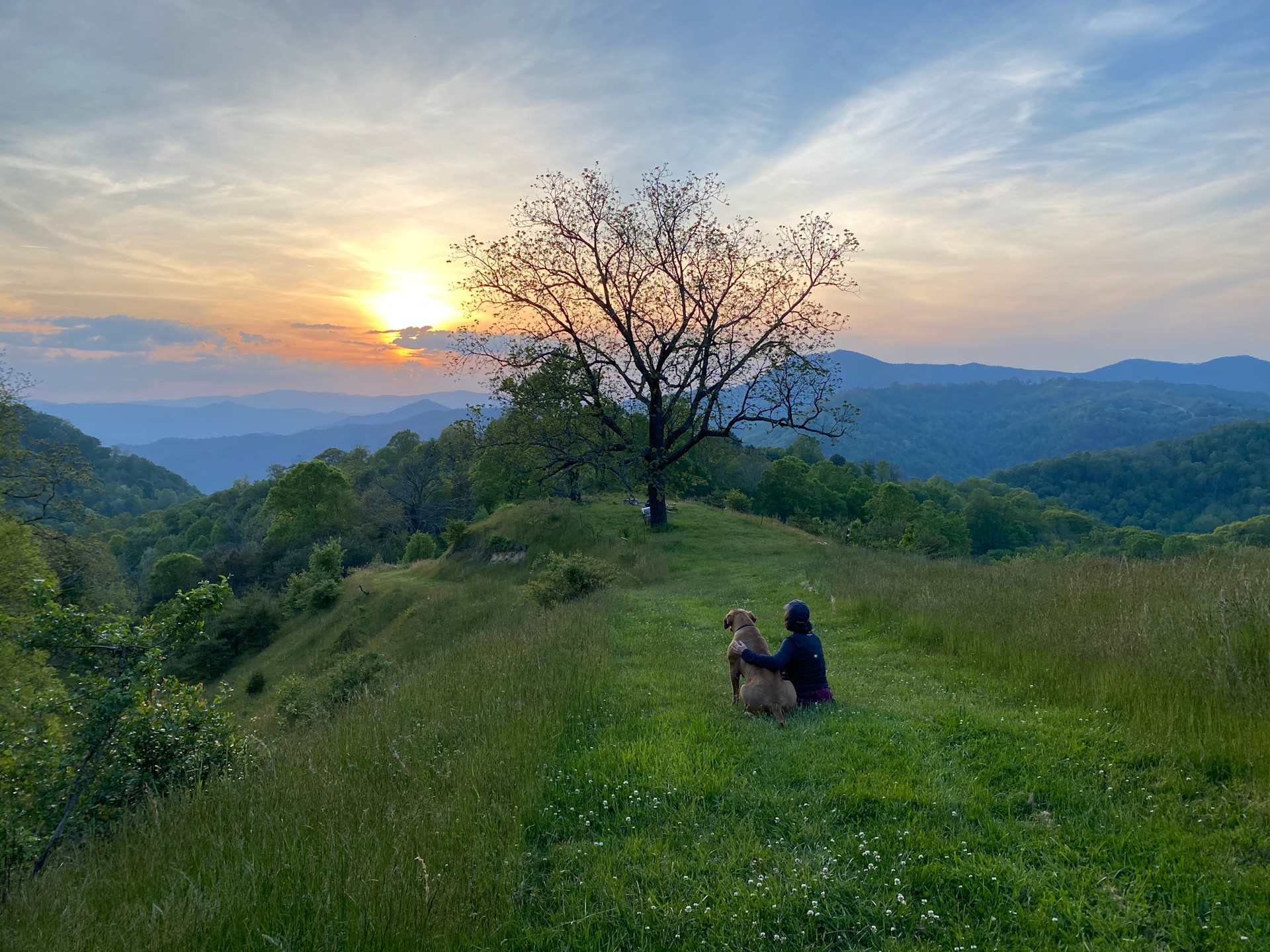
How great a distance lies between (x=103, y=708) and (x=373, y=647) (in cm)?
2171

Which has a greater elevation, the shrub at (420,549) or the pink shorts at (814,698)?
the pink shorts at (814,698)

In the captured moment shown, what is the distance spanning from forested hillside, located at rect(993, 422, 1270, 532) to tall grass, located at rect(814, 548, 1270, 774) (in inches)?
5385

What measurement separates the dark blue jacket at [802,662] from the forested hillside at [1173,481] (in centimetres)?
14386

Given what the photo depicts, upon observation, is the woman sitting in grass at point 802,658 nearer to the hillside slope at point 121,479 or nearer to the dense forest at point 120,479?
the dense forest at point 120,479

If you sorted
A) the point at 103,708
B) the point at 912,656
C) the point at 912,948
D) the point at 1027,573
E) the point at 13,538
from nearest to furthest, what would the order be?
the point at 912,948
the point at 103,708
the point at 912,656
the point at 1027,573
the point at 13,538

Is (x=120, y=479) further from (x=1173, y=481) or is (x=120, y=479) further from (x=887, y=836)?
(x=1173, y=481)

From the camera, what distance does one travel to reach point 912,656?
10.0 meters

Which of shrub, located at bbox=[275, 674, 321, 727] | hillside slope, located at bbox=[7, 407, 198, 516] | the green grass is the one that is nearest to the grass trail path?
the green grass

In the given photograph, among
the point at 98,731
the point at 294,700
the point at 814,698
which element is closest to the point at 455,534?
the point at 294,700

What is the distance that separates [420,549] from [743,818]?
155 feet

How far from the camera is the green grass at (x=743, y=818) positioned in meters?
3.66

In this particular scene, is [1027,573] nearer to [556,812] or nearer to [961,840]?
[961,840]

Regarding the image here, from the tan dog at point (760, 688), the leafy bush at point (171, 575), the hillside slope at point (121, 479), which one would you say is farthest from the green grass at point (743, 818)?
the hillside slope at point (121, 479)

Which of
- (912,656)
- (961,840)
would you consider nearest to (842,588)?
(912,656)
